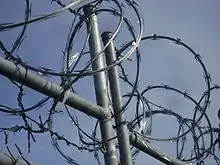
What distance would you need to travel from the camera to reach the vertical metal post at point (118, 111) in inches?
357

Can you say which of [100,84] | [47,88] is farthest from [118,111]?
[47,88]

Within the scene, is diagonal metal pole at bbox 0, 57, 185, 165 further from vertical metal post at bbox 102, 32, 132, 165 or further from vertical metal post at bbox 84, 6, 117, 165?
vertical metal post at bbox 102, 32, 132, 165

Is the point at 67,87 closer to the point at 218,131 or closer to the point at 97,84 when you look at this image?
the point at 97,84

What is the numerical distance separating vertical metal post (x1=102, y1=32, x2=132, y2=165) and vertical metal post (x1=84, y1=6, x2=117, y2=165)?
0.19m

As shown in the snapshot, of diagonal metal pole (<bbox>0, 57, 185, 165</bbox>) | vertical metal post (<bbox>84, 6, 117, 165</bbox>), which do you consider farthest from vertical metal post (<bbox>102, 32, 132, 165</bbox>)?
diagonal metal pole (<bbox>0, 57, 185, 165</bbox>)

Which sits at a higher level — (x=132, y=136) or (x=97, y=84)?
(x=97, y=84)

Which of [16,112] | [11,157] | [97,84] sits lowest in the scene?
[11,157]

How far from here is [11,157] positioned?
317 inches

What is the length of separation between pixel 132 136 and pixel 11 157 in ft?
8.52

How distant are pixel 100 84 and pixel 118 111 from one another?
0.60 metres

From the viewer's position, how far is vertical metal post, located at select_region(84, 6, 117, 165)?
9008mm

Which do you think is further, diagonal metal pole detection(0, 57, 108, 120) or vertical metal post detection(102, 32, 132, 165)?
vertical metal post detection(102, 32, 132, 165)

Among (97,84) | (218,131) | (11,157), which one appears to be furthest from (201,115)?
(11,157)

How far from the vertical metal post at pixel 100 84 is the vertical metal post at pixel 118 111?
0.64 feet
